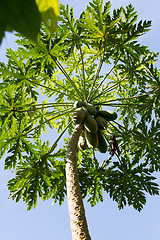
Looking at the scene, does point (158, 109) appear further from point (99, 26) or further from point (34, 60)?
point (34, 60)

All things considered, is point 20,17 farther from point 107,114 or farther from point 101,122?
point 107,114

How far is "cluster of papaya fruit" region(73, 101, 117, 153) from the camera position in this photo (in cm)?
375

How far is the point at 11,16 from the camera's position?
33cm

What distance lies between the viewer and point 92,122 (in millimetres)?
3729

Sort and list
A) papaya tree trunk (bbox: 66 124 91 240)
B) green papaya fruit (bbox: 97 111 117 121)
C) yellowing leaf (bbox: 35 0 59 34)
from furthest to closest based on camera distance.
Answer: green papaya fruit (bbox: 97 111 117 121), papaya tree trunk (bbox: 66 124 91 240), yellowing leaf (bbox: 35 0 59 34)

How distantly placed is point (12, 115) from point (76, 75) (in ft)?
9.09

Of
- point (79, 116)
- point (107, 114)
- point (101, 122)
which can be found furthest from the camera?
point (107, 114)

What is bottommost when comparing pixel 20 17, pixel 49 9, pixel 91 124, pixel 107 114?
pixel 20 17

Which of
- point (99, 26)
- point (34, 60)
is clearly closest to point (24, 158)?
point (34, 60)

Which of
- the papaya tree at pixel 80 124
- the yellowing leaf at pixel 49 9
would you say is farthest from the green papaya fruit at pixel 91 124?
the yellowing leaf at pixel 49 9

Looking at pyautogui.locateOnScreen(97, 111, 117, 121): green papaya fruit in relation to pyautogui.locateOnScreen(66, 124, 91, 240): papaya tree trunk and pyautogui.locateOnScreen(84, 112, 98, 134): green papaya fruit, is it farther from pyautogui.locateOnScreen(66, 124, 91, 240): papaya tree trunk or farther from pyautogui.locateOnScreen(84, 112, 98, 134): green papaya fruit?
pyautogui.locateOnScreen(66, 124, 91, 240): papaya tree trunk

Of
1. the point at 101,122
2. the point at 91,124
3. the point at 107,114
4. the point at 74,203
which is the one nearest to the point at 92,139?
the point at 91,124

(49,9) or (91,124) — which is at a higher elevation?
A: (91,124)

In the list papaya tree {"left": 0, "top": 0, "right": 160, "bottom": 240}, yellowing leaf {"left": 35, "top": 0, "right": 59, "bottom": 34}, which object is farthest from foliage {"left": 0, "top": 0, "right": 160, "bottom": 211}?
yellowing leaf {"left": 35, "top": 0, "right": 59, "bottom": 34}
